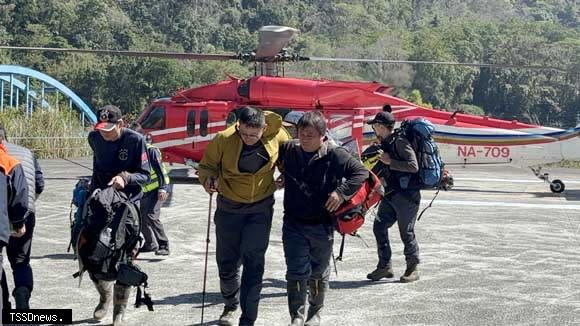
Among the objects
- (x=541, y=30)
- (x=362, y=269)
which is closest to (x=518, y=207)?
(x=362, y=269)

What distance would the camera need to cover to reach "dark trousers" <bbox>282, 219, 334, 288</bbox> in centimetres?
623

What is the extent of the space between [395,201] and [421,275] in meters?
0.97

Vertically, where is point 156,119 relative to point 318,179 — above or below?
below

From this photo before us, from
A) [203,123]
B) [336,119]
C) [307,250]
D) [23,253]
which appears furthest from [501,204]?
[23,253]

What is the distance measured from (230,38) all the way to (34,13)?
24.7 meters

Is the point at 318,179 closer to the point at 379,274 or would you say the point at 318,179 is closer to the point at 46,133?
the point at 379,274

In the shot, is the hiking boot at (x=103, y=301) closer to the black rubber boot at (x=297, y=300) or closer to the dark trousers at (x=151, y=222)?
the black rubber boot at (x=297, y=300)

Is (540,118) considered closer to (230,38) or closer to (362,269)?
(230,38)

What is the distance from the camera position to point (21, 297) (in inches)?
241

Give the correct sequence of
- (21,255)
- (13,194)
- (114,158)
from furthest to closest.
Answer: (114,158) < (21,255) < (13,194)

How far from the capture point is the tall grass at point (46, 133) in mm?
30531

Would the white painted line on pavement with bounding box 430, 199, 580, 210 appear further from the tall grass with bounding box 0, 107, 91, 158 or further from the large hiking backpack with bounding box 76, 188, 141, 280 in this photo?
the tall grass with bounding box 0, 107, 91, 158

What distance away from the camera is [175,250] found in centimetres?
990

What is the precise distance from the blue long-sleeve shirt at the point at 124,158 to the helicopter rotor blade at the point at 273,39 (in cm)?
923
